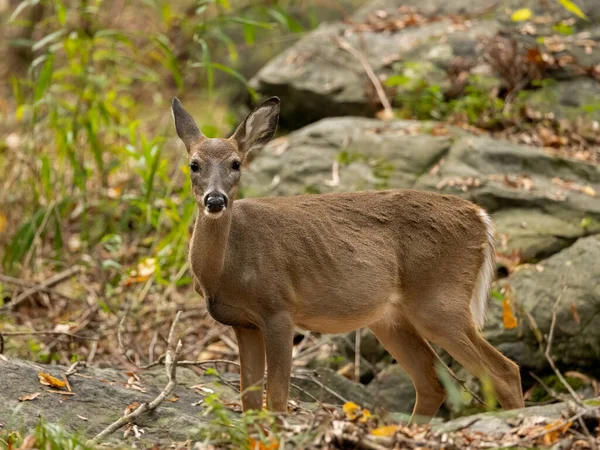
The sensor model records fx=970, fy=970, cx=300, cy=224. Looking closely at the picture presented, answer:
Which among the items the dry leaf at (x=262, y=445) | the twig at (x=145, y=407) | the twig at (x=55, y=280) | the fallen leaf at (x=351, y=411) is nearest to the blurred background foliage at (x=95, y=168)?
the twig at (x=55, y=280)

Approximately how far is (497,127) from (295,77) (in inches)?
95.0

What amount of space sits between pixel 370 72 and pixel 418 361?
5002mm

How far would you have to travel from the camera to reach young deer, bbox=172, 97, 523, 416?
5.24 metres

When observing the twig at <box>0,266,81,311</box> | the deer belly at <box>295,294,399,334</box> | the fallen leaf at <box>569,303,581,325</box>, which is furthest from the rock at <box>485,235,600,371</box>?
the twig at <box>0,266,81,311</box>

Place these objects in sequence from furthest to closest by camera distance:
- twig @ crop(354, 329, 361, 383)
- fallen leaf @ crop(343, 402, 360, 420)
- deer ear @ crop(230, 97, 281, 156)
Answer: twig @ crop(354, 329, 361, 383), deer ear @ crop(230, 97, 281, 156), fallen leaf @ crop(343, 402, 360, 420)

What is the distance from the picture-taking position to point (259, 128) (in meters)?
5.62

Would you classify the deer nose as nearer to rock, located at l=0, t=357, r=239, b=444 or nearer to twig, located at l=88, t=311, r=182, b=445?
twig, located at l=88, t=311, r=182, b=445

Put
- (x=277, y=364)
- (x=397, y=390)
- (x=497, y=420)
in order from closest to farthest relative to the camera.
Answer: (x=497, y=420) < (x=277, y=364) < (x=397, y=390)

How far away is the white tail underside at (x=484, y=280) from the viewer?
19.9ft

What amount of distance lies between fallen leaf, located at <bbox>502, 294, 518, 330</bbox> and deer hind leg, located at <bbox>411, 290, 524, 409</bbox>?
113cm

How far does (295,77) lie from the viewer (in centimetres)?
1071

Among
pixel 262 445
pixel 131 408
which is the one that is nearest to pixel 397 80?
pixel 131 408

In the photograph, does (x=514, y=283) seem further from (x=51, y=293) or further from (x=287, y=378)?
(x=51, y=293)

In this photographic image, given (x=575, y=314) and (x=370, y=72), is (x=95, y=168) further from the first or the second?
(x=575, y=314)
